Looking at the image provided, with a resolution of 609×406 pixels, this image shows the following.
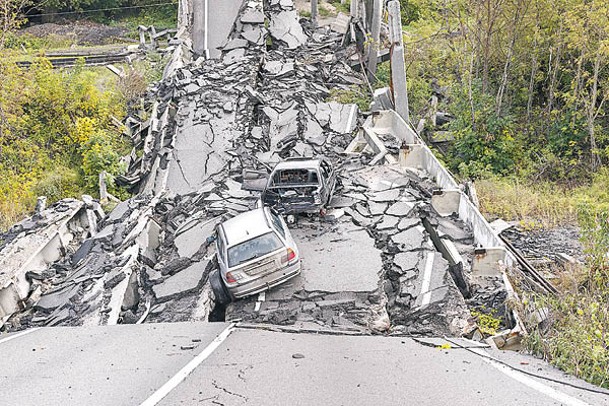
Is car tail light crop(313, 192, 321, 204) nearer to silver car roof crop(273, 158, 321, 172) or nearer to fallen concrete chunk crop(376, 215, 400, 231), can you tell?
silver car roof crop(273, 158, 321, 172)

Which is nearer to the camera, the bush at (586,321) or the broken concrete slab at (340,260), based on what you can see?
the bush at (586,321)

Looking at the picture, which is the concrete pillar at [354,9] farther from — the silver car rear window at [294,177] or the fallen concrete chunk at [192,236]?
the fallen concrete chunk at [192,236]

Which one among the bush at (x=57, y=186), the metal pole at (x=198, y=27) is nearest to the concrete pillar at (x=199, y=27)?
the metal pole at (x=198, y=27)

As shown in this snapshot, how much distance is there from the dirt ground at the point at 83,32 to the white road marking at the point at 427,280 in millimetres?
33817

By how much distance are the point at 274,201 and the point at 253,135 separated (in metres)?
→ 6.32

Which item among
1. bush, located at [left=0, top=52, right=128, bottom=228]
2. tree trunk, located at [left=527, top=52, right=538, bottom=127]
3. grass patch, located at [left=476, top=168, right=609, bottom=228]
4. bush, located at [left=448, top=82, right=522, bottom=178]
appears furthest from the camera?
tree trunk, located at [left=527, top=52, right=538, bottom=127]

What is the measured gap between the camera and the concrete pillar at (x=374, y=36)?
2250cm

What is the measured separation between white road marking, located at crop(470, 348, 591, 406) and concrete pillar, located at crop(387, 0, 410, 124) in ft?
44.8

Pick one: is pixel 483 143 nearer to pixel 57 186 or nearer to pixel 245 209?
pixel 245 209

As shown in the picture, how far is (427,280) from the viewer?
10.8 meters

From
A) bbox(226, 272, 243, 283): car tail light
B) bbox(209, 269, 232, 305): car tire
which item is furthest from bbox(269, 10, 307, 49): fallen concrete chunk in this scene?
bbox(226, 272, 243, 283): car tail light

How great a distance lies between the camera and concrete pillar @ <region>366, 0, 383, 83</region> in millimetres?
22500

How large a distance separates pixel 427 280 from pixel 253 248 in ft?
12.0

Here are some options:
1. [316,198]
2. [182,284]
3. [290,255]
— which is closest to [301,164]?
[316,198]
